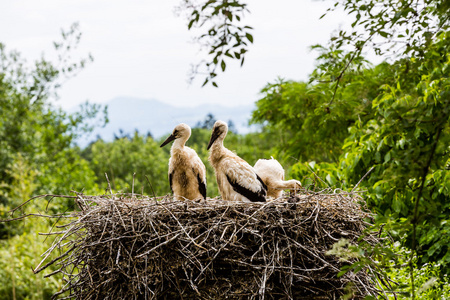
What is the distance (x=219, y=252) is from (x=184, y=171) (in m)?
1.75

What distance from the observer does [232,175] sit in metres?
4.73

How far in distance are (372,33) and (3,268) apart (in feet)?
37.3

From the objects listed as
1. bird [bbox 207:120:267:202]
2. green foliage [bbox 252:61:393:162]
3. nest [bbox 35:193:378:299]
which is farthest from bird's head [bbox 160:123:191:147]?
green foliage [bbox 252:61:393:162]

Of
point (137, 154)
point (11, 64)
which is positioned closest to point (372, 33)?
point (11, 64)

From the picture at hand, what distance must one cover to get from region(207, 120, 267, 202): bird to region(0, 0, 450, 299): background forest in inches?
21.3

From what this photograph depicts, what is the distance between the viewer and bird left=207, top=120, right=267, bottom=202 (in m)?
4.64

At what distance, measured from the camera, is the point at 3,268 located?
39.9ft

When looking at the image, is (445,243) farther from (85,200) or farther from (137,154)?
(137,154)

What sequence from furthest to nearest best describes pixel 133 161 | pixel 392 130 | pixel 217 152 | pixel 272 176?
pixel 133 161 → pixel 272 176 → pixel 217 152 → pixel 392 130

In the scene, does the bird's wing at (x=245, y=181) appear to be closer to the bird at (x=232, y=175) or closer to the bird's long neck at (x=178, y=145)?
the bird at (x=232, y=175)

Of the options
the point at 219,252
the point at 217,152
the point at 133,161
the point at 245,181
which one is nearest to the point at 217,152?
the point at 217,152

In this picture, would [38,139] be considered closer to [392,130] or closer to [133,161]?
[133,161]

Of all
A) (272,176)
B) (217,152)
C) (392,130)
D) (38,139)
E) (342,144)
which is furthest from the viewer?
(38,139)

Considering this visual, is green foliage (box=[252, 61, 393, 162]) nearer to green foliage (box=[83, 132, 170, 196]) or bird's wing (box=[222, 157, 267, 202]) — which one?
bird's wing (box=[222, 157, 267, 202])
